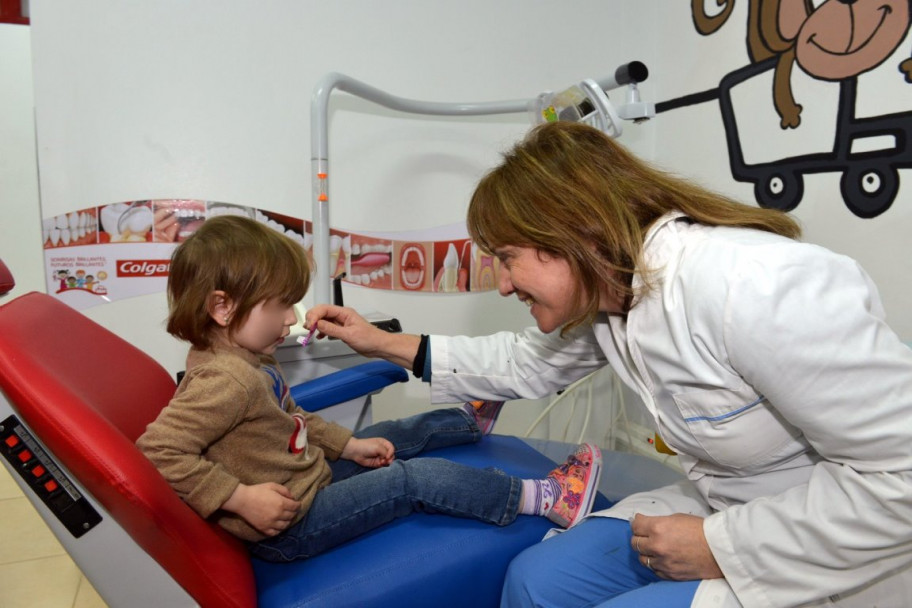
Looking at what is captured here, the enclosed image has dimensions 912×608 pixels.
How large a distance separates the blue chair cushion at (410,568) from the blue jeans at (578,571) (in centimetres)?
5

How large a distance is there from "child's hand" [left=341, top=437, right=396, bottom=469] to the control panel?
534 mm

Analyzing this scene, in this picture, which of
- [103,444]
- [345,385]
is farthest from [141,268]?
[103,444]

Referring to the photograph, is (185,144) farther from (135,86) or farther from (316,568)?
(316,568)

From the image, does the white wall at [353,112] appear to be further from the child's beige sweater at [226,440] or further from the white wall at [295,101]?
the child's beige sweater at [226,440]

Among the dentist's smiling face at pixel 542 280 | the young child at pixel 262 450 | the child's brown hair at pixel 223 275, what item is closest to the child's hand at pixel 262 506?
the young child at pixel 262 450

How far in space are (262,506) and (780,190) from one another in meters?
1.51

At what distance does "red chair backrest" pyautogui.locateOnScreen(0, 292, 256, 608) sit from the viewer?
2.27 ft

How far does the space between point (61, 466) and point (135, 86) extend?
1.32 meters

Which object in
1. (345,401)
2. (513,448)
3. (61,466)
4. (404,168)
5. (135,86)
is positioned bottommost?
(513,448)

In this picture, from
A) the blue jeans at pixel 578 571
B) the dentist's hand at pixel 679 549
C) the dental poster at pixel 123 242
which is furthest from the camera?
the dental poster at pixel 123 242

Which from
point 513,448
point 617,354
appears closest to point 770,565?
point 617,354

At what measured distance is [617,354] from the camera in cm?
104

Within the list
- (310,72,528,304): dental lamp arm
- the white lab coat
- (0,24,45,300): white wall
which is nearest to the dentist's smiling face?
the white lab coat

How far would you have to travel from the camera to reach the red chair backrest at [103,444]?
69 centimetres
